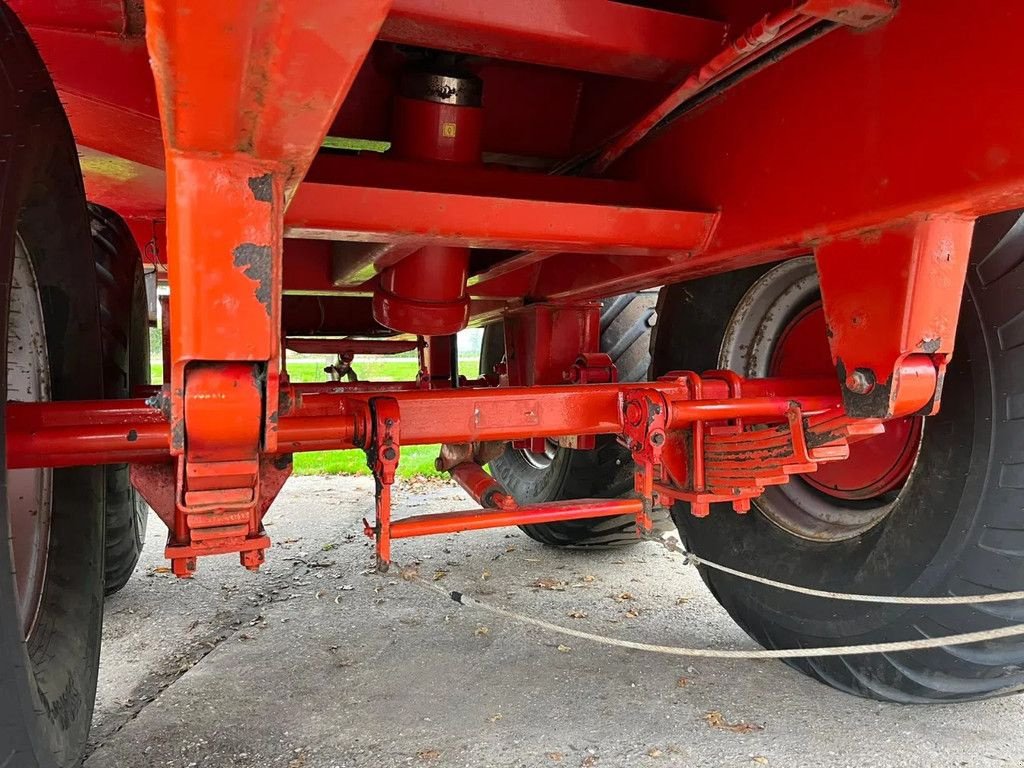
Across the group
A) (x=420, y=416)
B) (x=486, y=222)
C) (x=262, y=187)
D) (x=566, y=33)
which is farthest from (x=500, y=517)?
(x=566, y=33)

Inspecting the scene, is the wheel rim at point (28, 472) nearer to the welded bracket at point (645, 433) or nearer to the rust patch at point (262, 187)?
the rust patch at point (262, 187)

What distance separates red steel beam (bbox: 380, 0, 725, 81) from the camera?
154cm

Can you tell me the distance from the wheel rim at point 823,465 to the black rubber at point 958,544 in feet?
0.42

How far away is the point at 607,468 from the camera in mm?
3432

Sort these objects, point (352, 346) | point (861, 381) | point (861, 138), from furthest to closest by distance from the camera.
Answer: point (352, 346), point (861, 381), point (861, 138)

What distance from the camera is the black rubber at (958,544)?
1640mm

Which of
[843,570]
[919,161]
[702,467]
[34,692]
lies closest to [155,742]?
[34,692]

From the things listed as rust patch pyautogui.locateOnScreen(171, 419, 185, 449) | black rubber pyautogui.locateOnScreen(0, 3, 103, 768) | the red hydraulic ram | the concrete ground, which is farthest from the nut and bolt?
black rubber pyautogui.locateOnScreen(0, 3, 103, 768)

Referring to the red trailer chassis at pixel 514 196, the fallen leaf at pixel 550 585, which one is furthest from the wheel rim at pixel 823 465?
the fallen leaf at pixel 550 585

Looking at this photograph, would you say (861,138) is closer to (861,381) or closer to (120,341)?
(861,381)

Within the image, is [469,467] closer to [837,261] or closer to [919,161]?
[837,261]

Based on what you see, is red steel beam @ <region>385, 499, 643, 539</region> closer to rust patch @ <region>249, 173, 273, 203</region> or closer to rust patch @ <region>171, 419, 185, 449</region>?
rust patch @ <region>171, 419, 185, 449</region>

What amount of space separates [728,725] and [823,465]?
84 cm

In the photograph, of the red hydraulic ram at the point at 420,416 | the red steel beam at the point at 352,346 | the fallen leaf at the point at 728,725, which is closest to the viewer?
the red hydraulic ram at the point at 420,416
